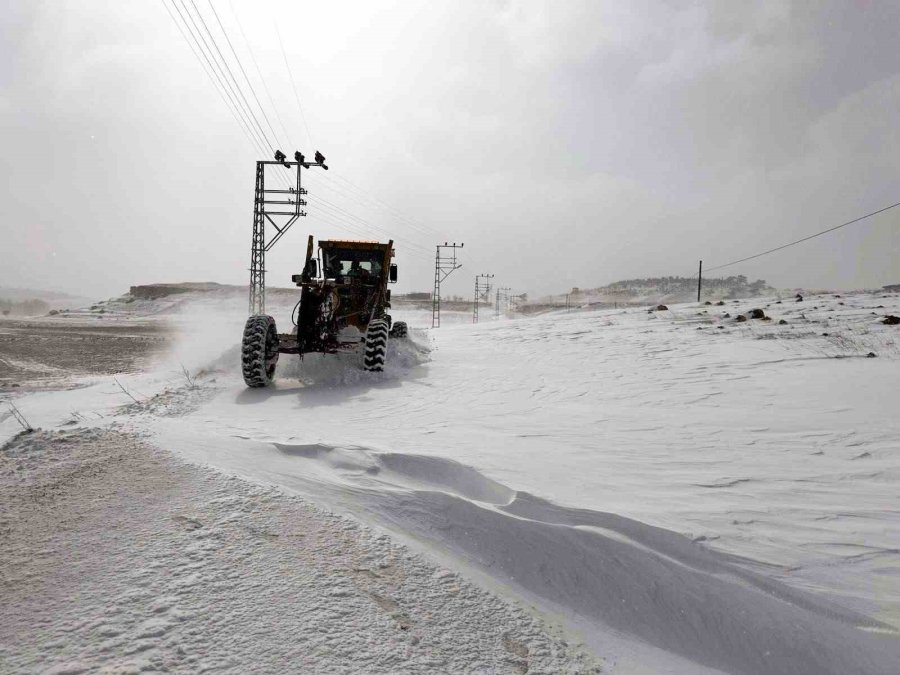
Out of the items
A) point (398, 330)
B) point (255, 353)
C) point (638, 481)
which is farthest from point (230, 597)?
point (398, 330)

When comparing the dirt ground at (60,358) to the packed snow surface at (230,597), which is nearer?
the packed snow surface at (230,597)

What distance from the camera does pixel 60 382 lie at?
293 inches

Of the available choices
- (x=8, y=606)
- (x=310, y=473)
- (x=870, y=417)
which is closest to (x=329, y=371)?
(x=310, y=473)

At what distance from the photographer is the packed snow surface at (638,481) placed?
177cm

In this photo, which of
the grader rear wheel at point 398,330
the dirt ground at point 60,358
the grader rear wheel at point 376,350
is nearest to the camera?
the grader rear wheel at point 376,350

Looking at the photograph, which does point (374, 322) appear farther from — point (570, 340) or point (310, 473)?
point (570, 340)

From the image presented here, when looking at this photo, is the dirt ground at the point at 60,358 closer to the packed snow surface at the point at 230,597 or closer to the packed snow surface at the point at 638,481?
the packed snow surface at the point at 638,481

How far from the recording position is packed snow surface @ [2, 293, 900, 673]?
1.77 metres

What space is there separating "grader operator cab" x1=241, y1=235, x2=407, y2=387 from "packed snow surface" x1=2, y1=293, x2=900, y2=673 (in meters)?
0.59

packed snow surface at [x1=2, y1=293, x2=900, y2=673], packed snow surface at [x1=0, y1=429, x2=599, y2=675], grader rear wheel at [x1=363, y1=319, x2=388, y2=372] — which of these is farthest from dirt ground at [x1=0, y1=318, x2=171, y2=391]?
packed snow surface at [x1=0, y1=429, x2=599, y2=675]

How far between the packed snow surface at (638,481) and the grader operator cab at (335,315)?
59 centimetres

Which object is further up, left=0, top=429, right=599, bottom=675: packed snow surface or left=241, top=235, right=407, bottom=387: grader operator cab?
left=241, top=235, right=407, bottom=387: grader operator cab

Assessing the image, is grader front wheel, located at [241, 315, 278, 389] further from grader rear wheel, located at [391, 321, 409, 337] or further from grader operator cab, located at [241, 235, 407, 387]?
grader rear wheel, located at [391, 321, 409, 337]

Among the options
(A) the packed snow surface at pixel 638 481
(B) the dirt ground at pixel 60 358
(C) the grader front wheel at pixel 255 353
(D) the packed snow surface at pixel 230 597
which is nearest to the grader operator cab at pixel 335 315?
(C) the grader front wheel at pixel 255 353
